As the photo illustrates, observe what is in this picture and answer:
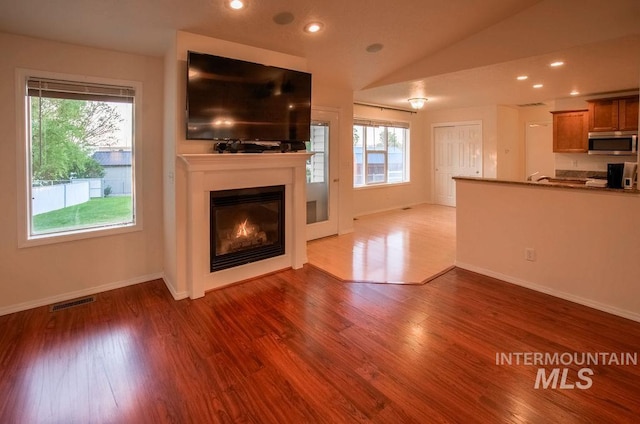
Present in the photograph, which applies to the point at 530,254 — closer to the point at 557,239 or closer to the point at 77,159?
the point at 557,239

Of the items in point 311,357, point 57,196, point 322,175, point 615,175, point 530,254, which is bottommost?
point 311,357

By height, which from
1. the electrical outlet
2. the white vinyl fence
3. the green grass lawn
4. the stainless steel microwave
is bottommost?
the electrical outlet

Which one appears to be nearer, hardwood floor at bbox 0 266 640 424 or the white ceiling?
hardwood floor at bbox 0 266 640 424

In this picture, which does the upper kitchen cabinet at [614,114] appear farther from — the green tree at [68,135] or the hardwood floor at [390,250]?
the green tree at [68,135]

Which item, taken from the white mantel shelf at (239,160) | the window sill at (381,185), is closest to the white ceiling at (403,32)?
the white mantel shelf at (239,160)

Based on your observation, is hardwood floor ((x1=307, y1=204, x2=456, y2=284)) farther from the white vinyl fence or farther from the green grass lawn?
the white vinyl fence

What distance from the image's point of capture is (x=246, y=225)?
3688mm

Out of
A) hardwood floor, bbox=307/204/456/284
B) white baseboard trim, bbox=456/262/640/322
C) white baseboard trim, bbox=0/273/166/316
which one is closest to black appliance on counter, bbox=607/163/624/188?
white baseboard trim, bbox=456/262/640/322

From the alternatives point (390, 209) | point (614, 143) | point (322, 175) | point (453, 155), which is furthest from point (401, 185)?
point (614, 143)

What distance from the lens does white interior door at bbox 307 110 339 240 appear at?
5.20 metres

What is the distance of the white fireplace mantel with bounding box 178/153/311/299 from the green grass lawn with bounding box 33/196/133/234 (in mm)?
889

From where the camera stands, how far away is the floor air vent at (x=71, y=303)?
307 centimetres

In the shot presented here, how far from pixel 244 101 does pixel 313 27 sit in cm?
100

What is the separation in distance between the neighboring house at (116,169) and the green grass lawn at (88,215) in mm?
105
